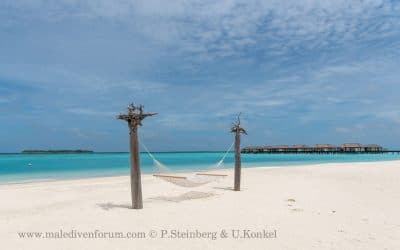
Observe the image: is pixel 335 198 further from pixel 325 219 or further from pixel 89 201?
pixel 89 201

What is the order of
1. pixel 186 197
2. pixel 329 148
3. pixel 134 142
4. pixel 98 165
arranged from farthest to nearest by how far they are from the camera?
pixel 329 148 → pixel 98 165 → pixel 186 197 → pixel 134 142

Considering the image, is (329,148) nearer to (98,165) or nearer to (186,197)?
(98,165)

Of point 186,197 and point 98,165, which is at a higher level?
point 186,197

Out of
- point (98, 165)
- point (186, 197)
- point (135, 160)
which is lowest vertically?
point (98, 165)

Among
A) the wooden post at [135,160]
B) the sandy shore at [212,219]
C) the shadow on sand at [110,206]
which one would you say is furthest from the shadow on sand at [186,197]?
the wooden post at [135,160]

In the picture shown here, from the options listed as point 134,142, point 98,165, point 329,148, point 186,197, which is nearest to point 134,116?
point 134,142

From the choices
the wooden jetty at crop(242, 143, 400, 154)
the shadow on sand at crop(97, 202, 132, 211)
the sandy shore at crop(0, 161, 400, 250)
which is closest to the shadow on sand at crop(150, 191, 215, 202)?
the sandy shore at crop(0, 161, 400, 250)

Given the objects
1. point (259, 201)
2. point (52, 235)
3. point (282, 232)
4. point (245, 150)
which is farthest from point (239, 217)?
point (245, 150)

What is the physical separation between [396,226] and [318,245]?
2095mm

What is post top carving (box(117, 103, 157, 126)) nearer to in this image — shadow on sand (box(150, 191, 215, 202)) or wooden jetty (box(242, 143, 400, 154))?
shadow on sand (box(150, 191, 215, 202))

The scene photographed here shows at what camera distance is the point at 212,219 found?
710cm

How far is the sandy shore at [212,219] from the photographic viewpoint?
5.51 metres

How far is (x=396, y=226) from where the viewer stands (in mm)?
6379

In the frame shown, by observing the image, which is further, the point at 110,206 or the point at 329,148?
the point at 329,148
